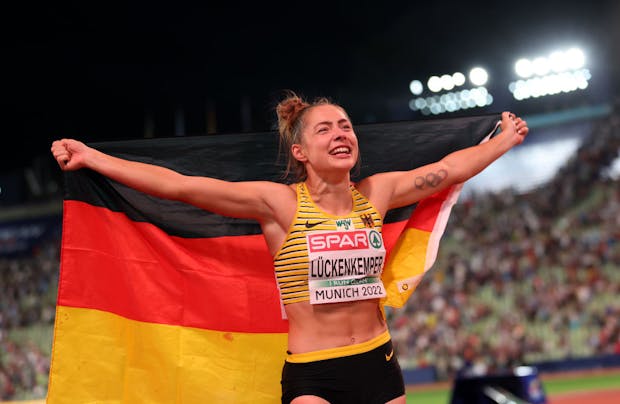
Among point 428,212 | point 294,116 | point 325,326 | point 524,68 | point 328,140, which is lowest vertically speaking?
point 325,326

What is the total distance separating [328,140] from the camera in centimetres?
351

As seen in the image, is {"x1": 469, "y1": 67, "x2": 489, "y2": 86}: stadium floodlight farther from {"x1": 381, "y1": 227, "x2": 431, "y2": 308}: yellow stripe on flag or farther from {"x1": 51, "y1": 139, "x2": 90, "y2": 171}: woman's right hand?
{"x1": 51, "y1": 139, "x2": 90, "y2": 171}: woman's right hand

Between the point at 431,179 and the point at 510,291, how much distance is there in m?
16.2

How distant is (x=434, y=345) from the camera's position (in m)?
17.9

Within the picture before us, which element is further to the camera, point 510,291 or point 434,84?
point 434,84

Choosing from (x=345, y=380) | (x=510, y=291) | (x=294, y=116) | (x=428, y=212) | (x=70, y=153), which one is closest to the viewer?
(x=345, y=380)

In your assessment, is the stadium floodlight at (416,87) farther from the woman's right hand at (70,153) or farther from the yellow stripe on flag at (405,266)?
the woman's right hand at (70,153)

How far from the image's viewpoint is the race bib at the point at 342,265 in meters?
3.34

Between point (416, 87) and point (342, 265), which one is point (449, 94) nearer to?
point (416, 87)

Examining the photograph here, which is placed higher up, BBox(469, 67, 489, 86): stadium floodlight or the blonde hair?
BBox(469, 67, 489, 86): stadium floodlight

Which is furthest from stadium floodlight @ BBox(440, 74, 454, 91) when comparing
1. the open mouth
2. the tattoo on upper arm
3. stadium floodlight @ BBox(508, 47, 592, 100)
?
the open mouth

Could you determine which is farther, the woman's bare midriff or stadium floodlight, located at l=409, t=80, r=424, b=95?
stadium floodlight, located at l=409, t=80, r=424, b=95

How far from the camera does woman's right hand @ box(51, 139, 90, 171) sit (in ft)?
11.9

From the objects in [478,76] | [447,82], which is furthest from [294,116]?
[447,82]
